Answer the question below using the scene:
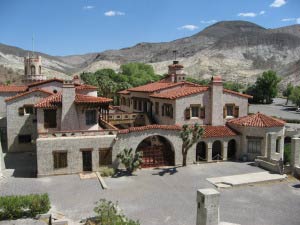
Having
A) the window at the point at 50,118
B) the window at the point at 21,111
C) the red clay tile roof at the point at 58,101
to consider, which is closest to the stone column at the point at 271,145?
the red clay tile roof at the point at 58,101

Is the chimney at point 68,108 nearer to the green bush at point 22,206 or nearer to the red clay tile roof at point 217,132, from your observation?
the green bush at point 22,206

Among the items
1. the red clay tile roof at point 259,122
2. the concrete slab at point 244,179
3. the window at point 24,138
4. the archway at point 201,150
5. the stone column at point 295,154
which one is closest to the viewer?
the concrete slab at point 244,179

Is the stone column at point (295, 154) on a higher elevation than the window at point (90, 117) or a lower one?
lower

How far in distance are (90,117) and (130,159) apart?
22.4 feet

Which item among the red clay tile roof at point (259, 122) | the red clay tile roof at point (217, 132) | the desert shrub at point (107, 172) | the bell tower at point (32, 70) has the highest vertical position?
the bell tower at point (32, 70)

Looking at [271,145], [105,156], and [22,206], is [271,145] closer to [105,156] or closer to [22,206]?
[105,156]

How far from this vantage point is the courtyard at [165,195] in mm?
19594

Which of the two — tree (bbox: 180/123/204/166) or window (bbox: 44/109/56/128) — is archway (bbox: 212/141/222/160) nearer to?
tree (bbox: 180/123/204/166)

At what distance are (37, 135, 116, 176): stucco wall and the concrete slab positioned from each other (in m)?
9.85

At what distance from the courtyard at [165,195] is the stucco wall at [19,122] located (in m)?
8.62

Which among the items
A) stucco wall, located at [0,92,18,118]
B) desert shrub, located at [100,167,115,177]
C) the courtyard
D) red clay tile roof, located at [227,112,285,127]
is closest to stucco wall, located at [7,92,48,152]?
stucco wall, located at [0,92,18,118]

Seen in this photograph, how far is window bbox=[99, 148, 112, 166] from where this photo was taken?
28500mm

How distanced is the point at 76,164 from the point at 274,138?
61.4 ft

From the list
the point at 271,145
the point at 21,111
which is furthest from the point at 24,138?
the point at 271,145
